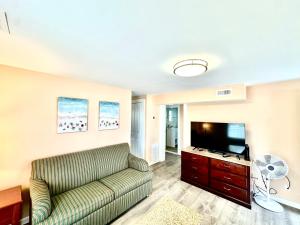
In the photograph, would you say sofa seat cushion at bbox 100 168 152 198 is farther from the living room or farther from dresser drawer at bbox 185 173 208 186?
dresser drawer at bbox 185 173 208 186

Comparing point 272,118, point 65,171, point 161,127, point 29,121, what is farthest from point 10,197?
point 272,118

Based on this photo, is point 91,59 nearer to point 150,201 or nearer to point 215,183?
point 150,201

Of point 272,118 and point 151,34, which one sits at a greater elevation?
point 151,34

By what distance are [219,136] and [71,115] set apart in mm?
2961

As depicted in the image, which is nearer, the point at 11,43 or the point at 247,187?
the point at 11,43

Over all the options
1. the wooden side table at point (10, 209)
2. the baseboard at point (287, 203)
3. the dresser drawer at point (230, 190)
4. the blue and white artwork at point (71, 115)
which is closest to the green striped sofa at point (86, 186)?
the wooden side table at point (10, 209)

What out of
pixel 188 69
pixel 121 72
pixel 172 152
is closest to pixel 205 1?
pixel 188 69

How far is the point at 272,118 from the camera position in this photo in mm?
2623

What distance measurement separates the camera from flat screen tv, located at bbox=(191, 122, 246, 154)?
2758mm

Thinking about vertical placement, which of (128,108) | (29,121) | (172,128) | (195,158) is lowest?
(195,158)

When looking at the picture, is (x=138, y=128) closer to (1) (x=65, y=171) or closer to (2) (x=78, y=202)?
(1) (x=65, y=171)

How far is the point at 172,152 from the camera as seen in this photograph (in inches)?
230

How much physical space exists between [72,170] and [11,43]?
6.04ft

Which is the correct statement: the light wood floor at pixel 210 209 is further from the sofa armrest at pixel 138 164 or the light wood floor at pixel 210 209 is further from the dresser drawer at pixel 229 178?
the sofa armrest at pixel 138 164
